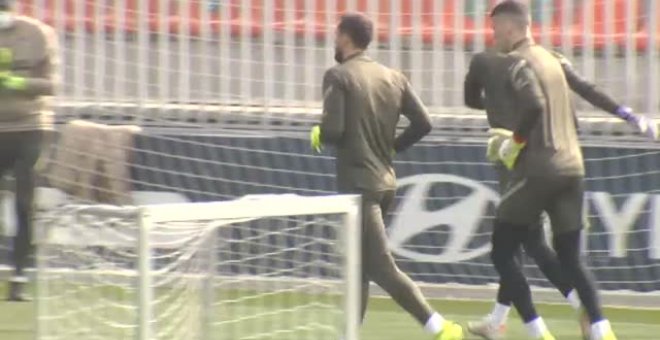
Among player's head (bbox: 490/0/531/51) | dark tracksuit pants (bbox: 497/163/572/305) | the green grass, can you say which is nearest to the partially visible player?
player's head (bbox: 490/0/531/51)

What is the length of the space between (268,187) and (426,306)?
9.05ft

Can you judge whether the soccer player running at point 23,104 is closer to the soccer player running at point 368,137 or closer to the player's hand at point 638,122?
the soccer player running at point 368,137

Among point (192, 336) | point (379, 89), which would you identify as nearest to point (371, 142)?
point (379, 89)

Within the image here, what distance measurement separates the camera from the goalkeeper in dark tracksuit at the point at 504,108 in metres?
8.51

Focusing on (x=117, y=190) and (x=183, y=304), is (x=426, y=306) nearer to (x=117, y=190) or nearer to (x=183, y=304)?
(x=183, y=304)

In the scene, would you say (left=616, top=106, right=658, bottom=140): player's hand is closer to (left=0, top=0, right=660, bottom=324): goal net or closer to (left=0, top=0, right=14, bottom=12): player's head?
(left=0, top=0, right=660, bottom=324): goal net

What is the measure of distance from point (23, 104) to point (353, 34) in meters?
2.16

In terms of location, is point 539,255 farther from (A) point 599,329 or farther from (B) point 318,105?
(B) point 318,105

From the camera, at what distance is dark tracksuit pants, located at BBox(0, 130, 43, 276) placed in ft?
31.1

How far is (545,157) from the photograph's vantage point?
820cm

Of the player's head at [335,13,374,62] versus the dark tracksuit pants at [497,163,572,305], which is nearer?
the player's head at [335,13,374,62]

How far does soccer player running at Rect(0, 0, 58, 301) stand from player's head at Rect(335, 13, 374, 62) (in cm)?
181

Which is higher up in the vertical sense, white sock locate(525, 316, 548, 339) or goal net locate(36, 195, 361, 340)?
goal net locate(36, 195, 361, 340)

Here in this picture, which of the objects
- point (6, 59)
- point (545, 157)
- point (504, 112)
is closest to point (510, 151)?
point (545, 157)
